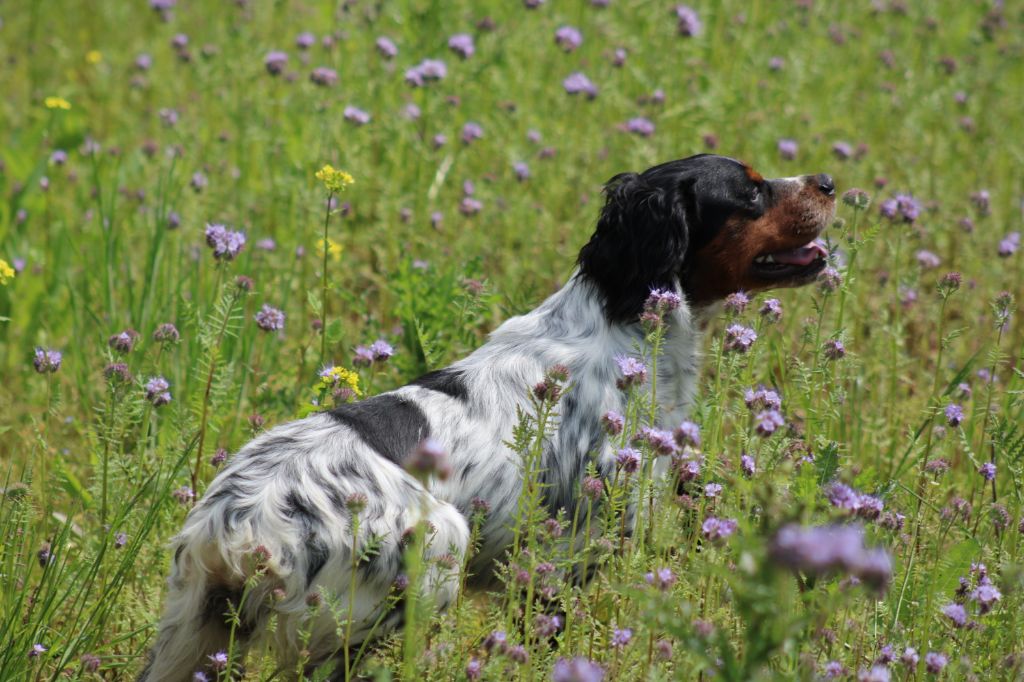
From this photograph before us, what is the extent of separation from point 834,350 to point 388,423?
125cm

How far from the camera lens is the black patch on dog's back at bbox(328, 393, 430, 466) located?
3418 mm

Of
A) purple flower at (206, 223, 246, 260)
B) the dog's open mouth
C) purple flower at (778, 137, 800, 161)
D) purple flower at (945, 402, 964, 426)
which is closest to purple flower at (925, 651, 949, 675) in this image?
purple flower at (945, 402, 964, 426)

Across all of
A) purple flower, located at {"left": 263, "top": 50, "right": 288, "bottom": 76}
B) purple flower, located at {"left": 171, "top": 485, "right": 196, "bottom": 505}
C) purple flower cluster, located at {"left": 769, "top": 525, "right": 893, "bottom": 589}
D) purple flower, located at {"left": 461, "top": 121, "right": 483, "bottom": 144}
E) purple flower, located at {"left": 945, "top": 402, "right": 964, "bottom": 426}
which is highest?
purple flower cluster, located at {"left": 769, "top": 525, "right": 893, "bottom": 589}

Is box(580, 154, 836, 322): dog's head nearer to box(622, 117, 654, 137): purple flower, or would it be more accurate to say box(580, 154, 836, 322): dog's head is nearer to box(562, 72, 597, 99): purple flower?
box(622, 117, 654, 137): purple flower

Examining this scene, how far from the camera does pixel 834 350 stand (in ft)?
11.1

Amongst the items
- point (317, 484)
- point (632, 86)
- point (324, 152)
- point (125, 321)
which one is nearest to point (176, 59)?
point (324, 152)

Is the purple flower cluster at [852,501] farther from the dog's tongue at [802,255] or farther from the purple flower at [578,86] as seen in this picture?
the purple flower at [578,86]

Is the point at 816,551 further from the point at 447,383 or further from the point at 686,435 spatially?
the point at 447,383

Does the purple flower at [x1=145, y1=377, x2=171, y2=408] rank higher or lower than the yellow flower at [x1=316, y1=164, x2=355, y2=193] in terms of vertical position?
lower

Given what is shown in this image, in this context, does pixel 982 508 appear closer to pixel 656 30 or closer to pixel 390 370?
pixel 390 370

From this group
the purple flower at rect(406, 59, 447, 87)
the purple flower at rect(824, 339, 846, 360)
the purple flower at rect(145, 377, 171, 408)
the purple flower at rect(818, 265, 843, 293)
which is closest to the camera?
the purple flower at rect(824, 339, 846, 360)

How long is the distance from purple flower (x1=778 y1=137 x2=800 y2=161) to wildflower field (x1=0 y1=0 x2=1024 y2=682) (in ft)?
0.17

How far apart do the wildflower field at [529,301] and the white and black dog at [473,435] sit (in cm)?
14

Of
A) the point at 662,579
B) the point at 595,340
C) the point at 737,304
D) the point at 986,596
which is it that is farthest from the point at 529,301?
the point at 986,596
